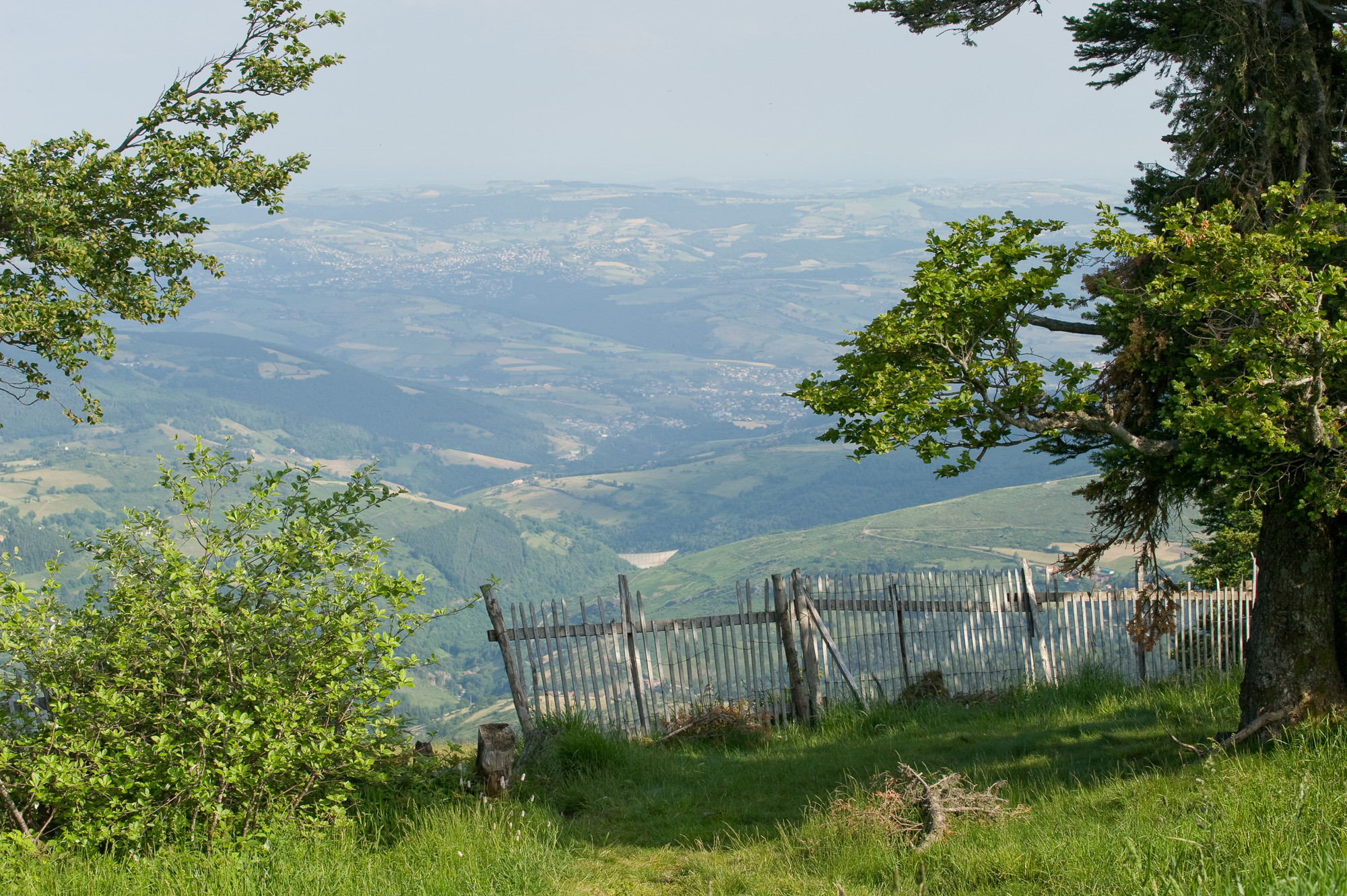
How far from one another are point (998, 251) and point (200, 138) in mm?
7517

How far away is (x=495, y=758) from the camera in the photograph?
7852mm

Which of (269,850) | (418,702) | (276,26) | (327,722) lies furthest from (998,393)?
(418,702)

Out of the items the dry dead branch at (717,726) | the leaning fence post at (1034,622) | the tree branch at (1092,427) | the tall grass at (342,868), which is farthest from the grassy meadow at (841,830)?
the leaning fence post at (1034,622)

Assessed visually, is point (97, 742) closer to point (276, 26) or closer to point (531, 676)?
point (531, 676)

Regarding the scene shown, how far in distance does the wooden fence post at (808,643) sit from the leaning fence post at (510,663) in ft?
11.4

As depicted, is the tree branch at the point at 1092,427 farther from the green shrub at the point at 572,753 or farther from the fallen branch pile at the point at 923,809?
the green shrub at the point at 572,753

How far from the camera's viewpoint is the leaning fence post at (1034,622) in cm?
1314

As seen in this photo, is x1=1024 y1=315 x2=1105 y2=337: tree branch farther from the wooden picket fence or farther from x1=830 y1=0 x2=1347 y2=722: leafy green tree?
the wooden picket fence

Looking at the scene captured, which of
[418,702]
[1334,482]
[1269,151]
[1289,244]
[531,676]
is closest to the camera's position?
[1289,244]

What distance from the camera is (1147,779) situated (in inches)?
275

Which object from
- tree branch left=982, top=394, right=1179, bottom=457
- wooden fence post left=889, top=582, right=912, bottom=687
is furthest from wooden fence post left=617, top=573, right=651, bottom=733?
tree branch left=982, top=394, right=1179, bottom=457

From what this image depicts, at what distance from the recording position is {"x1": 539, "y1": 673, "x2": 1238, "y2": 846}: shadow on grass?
25.4ft

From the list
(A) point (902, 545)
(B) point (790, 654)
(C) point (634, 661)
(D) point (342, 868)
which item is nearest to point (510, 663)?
(C) point (634, 661)

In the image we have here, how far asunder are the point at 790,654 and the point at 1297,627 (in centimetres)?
556
